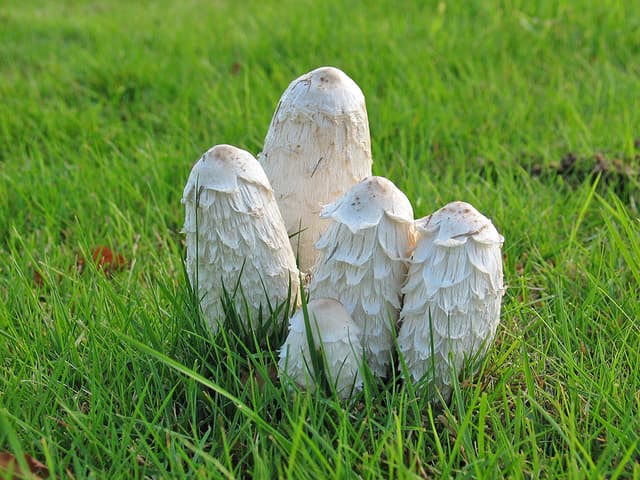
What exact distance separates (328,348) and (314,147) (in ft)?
2.09

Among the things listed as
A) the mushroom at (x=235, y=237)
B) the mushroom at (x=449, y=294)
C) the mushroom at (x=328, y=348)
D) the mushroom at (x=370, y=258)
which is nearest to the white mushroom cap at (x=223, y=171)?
the mushroom at (x=235, y=237)

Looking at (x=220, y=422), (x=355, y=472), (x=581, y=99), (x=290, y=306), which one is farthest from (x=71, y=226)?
(x=581, y=99)

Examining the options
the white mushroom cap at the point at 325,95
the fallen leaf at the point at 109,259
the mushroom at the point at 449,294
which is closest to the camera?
the mushroom at the point at 449,294

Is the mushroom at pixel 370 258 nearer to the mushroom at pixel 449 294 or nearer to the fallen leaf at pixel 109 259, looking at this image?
the mushroom at pixel 449 294

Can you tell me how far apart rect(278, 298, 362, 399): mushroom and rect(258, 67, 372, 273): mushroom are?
1.40 ft

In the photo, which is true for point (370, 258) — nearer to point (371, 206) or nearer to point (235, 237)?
point (371, 206)

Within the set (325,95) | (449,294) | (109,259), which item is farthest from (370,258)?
(109,259)

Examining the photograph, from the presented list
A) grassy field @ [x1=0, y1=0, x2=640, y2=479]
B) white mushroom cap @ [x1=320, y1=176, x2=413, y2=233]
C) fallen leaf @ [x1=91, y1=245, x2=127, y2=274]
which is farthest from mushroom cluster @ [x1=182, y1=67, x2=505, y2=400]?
fallen leaf @ [x1=91, y1=245, x2=127, y2=274]

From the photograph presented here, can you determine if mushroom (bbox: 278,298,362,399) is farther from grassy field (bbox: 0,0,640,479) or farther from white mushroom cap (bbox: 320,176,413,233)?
white mushroom cap (bbox: 320,176,413,233)

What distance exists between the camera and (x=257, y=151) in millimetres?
3500

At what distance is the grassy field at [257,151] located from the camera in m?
1.72

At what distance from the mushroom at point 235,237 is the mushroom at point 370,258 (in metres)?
0.14

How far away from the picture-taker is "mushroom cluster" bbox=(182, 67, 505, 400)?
175 cm

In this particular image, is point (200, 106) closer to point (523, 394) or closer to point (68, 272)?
point (68, 272)
